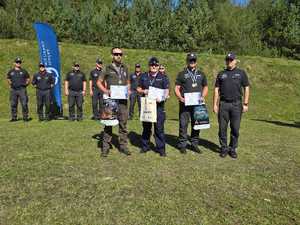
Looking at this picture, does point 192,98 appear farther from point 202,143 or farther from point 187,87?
point 202,143

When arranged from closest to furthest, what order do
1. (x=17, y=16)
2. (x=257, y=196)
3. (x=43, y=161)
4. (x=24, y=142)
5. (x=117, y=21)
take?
1. (x=257, y=196)
2. (x=43, y=161)
3. (x=24, y=142)
4. (x=17, y=16)
5. (x=117, y=21)

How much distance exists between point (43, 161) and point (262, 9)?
1991 inches

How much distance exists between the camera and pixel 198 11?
4141 cm

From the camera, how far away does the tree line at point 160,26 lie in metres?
37.3

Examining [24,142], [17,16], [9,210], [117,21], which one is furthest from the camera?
[117,21]

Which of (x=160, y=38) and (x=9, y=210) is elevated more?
(x=160, y=38)

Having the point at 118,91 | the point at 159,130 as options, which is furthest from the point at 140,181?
the point at 118,91

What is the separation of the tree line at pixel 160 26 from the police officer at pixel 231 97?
28634mm

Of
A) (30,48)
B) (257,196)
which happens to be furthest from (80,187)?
(30,48)

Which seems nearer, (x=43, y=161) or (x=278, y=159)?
(x=43, y=161)

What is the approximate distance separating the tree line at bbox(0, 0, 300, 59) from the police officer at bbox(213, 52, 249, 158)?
28.6m

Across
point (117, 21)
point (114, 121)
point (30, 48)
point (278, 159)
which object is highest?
point (117, 21)

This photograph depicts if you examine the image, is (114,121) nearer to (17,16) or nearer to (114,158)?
(114,158)

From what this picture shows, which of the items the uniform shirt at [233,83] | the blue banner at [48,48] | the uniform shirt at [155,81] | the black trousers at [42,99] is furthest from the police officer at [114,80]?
the blue banner at [48,48]
